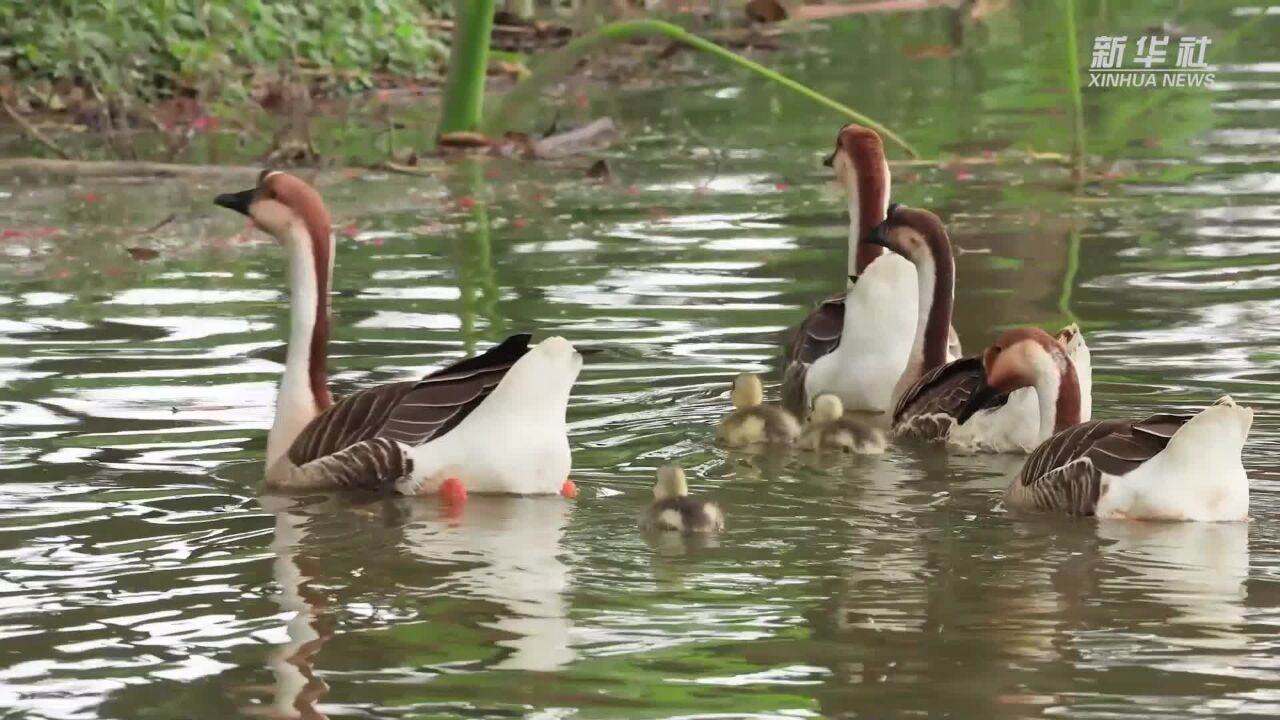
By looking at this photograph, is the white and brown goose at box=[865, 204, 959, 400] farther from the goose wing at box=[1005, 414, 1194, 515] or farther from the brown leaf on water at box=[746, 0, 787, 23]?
the brown leaf on water at box=[746, 0, 787, 23]

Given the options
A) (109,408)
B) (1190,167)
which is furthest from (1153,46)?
(109,408)

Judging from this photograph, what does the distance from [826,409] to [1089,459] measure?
1871mm

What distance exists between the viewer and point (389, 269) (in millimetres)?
13945

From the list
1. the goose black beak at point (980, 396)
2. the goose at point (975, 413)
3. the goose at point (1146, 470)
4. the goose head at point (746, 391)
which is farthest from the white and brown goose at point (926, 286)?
the goose at point (1146, 470)

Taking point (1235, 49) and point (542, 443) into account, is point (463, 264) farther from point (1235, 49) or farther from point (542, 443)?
point (1235, 49)

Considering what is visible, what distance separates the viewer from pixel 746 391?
9977 millimetres

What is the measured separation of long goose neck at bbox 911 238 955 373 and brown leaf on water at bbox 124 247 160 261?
5.60 meters

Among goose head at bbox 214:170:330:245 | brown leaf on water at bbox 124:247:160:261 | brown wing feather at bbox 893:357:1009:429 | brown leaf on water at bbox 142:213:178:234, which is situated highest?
goose head at bbox 214:170:330:245

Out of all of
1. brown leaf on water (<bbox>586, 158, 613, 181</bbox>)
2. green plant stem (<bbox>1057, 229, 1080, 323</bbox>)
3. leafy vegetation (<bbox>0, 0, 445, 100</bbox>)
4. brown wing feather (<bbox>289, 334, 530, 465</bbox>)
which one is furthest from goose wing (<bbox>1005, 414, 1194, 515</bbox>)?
leafy vegetation (<bbox>0, 0, 445, 100</bbox>)

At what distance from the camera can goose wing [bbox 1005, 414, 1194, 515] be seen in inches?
316

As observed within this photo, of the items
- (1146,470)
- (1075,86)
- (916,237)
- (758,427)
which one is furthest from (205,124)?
(1146,470)

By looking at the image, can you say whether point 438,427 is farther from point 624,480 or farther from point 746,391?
point 746,391

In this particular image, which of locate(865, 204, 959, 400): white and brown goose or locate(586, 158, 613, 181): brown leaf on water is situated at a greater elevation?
locate(586, 158, 613, 181): brown leaf on water

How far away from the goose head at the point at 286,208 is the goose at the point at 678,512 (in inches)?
73.1
